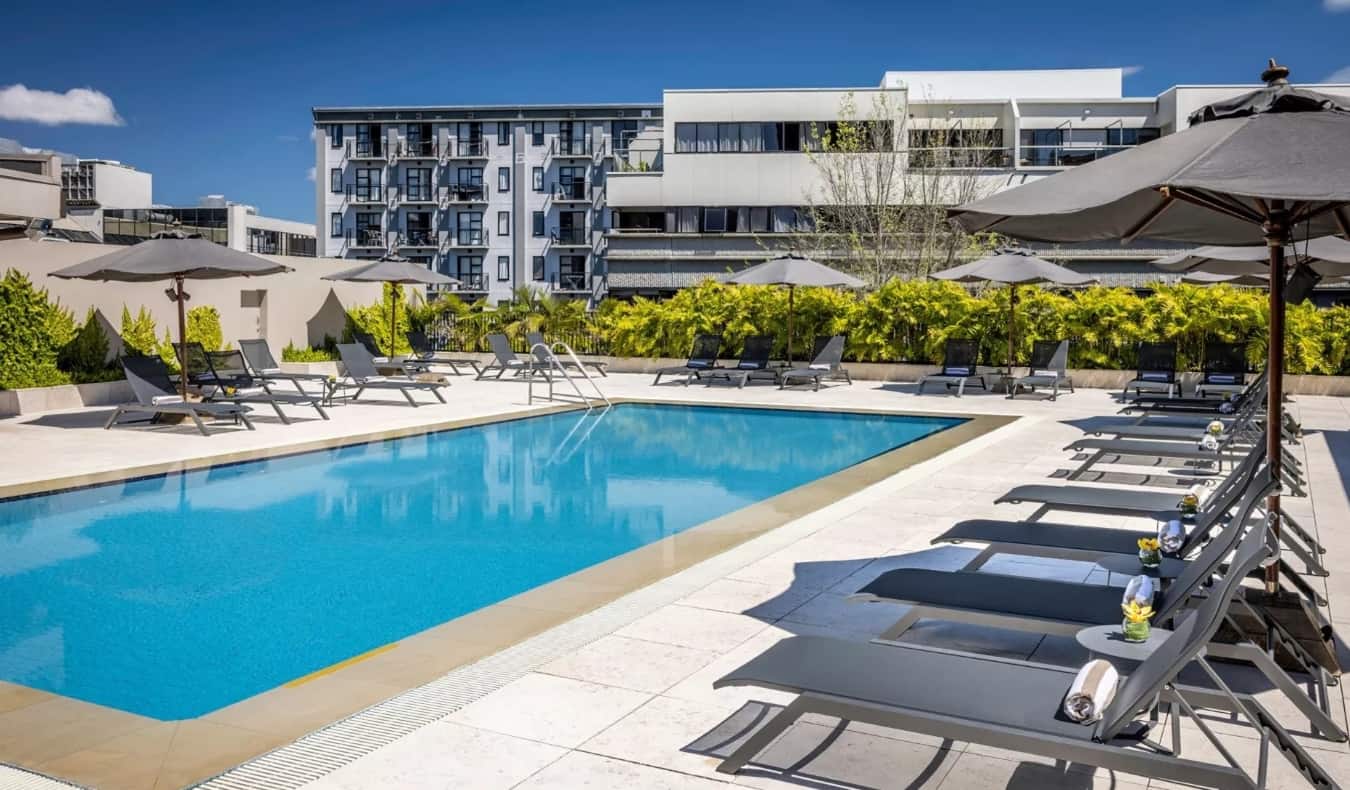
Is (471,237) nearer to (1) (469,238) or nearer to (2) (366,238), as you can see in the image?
(1) (469,238)

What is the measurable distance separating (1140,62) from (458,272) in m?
39.1

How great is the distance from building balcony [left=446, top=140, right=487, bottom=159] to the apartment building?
0.06 meters

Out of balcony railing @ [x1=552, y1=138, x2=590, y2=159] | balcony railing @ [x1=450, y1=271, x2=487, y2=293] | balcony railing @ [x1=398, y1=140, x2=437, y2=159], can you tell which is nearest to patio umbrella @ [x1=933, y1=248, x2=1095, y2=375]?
balcony railing @ [x1=450, y1=271, x2=487, y2=293]

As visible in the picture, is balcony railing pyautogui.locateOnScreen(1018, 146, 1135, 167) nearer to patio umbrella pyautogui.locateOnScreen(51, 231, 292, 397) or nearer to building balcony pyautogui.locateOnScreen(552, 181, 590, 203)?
building balcony pyautogui.locateOnScreen(552, 181, 590, 203)

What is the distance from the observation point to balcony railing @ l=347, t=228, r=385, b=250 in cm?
6425

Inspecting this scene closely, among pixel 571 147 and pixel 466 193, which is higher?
pixel 571 147

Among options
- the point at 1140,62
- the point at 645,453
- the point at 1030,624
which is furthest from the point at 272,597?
the point at 1140,62

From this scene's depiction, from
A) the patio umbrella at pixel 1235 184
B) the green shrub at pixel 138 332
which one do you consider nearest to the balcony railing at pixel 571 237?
the green shrub at pixel 138 332

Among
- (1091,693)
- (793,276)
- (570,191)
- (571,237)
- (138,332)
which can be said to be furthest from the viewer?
(570,191)

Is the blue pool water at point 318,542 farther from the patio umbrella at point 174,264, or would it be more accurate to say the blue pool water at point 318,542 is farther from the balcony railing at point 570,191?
the balcony railing at point 570,191

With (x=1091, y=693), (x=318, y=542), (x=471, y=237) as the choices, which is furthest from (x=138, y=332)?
(x=471, y=237)

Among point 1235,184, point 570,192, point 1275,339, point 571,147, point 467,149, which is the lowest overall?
point 1275,339

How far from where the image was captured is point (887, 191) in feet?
111

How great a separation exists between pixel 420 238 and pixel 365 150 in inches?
254
